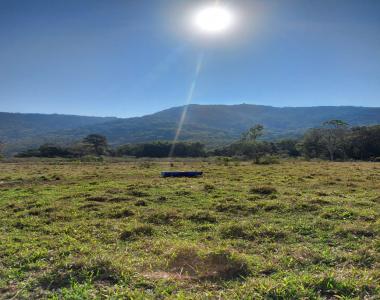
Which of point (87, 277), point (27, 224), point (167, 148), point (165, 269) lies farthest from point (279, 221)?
point (167, 148)

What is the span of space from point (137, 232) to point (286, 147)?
92.4 m

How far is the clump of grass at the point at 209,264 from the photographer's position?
6.65 m

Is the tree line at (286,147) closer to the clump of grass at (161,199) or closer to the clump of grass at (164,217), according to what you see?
the clump of grass at (161,199)

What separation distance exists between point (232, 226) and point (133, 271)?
3882mm

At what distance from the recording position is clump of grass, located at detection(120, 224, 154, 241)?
370 inches

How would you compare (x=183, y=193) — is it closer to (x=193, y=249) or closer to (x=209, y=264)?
(x=193, y=249)

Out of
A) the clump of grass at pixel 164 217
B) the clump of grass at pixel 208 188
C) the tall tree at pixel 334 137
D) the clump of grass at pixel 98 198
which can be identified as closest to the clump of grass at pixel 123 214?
the clump of grass at pixel 164 217

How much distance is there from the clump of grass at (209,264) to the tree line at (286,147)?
5601 cm

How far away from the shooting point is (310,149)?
85.0 meters

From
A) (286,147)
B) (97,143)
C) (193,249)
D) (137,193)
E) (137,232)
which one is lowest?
(286,147)

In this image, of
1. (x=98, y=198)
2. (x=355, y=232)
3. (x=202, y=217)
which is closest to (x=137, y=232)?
(x=202, y=217)

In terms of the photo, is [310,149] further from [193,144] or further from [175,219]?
[175,219]

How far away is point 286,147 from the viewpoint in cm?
9762

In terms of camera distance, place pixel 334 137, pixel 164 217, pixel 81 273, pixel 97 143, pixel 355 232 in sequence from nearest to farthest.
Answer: pixel 81 273, pixel 355 232, pixel 164 217, pixel 334 137, pixel 97 143
